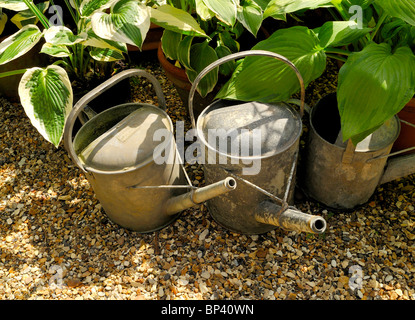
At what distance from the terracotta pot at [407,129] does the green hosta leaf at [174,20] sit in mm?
797

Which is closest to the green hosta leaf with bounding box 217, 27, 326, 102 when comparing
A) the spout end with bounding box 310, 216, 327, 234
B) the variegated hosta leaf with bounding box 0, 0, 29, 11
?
the spout end with bounding box 310, 216, 327, 234

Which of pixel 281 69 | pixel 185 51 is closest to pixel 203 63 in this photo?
pixel 185 51

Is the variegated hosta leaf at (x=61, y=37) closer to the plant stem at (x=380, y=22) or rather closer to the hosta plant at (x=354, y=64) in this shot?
the hosta plant at (x=354, y=64)

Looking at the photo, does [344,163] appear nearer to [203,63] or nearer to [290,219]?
[290,219]

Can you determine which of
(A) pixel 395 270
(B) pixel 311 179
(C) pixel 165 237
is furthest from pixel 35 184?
(A) pixel 395 270

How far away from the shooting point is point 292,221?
1.20m

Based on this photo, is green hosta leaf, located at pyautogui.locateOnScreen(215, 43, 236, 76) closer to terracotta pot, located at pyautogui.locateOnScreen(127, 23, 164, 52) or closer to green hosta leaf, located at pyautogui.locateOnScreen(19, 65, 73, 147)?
green hosta leaf, located at pyautogui.locateOnScreen(19, 65, 73, 147)

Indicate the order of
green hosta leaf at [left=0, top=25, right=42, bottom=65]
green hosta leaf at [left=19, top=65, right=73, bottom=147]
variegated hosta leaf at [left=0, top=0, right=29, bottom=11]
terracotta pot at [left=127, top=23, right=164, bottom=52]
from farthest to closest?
terracotta pot at [left=127, top=23, right=164, bottom=52] < variegated hosta leaf at [left=0, top=0, right=29, bottom=11] < green hosta leaf at [left=0, top=25, right=42, bottom=65] < green hosta leaf at [left=19, top=65, right=73, bottom=147]

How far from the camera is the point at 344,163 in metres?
1.45

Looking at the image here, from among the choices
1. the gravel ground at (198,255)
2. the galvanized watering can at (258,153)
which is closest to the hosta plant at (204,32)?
the galvanized watering can at (258,153)

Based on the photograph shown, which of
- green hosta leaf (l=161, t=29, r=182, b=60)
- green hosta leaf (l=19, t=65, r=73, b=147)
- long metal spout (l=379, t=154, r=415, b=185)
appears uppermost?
green hosta leaf (l=161, t=29, r=182, b=60)

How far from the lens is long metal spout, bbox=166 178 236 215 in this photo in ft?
3.82

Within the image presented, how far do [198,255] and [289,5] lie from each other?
944 millimetres

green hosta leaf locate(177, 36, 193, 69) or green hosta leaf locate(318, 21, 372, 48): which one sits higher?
green hosta leaf locate(318, 21, 372, 48)
